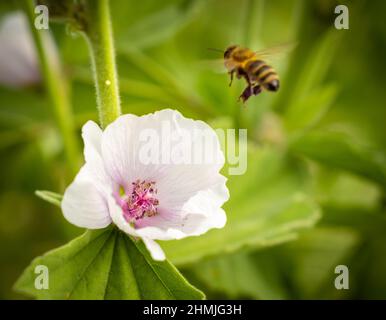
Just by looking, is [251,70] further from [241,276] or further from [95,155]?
[241,276]

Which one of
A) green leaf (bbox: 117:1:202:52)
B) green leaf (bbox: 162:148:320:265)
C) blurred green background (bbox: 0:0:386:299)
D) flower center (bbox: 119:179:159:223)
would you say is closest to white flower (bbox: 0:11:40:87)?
blurred green background (bbox: 0:0:386:299)

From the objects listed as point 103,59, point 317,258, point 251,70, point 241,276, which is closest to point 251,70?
point 251,70

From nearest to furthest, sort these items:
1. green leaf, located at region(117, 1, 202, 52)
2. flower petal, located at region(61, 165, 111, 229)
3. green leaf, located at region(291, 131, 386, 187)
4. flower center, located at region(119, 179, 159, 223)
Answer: flower petal, located at region(61, 165, 111, 229) → flower center, located at region(119, 179, 159, 223) → green leaf, located at region(291, 131, 386, 187) → green leaf, located at region(117, 1, 202, 52)

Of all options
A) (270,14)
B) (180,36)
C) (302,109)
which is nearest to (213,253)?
(302,109)

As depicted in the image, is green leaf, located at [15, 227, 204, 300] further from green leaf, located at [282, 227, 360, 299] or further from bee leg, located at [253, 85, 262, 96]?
green leaf, located at [282, 227, 360, 299]

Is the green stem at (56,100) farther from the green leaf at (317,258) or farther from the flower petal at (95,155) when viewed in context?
the green leaf at (317,258)
